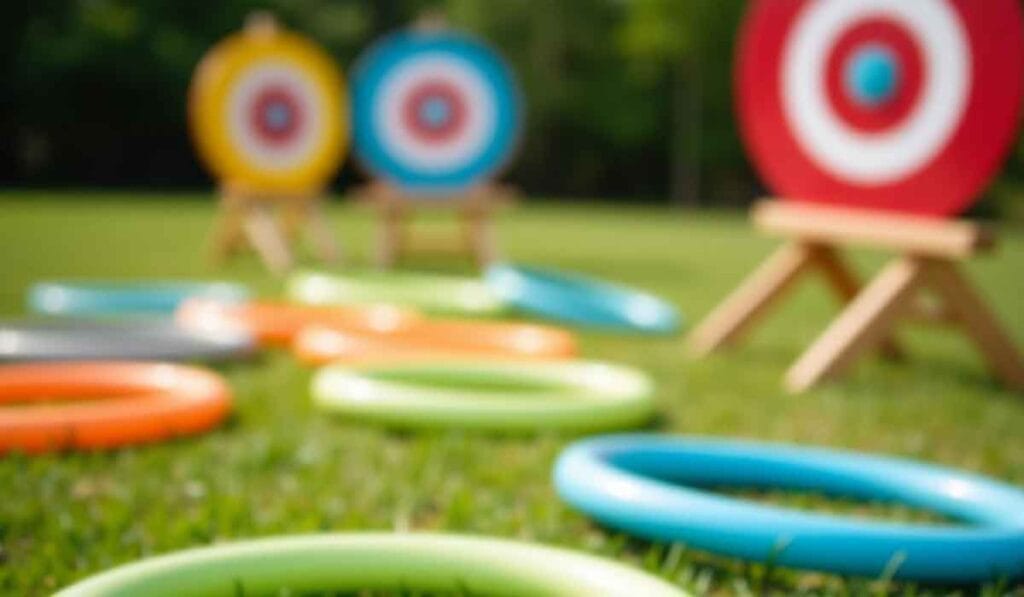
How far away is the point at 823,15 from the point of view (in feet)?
13.4

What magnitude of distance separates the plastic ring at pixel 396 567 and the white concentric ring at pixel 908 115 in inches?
103

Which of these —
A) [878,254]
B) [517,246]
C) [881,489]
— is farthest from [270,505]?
[878,254]

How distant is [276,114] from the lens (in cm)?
909

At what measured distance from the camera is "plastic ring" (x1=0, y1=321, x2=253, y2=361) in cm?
360

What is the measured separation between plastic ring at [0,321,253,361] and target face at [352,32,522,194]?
4.02 meters

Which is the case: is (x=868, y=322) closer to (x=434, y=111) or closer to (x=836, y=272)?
(x=836, y=272)

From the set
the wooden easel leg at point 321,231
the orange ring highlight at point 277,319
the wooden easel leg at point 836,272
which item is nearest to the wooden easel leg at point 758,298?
the wooden easel leg at point 836,272

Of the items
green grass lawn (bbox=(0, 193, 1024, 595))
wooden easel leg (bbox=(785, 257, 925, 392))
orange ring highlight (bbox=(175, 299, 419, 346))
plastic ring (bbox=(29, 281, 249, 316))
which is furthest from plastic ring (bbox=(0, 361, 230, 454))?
wooden easel leg (bbox=(785, 257, 925, 392))

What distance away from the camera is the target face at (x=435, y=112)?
7988 mm

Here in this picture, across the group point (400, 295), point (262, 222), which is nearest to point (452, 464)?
point (400, 295)

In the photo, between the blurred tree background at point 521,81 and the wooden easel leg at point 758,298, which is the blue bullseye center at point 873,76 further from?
the blurred tree background at point 521,81

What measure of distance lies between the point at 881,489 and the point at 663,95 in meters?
26.4

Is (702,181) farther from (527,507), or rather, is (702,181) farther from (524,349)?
(527,507)

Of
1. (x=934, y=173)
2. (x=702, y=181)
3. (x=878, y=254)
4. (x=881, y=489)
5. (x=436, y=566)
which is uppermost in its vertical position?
(x=702, y=181)
